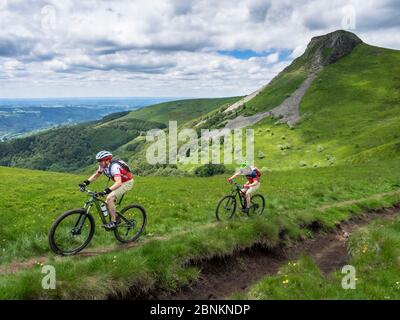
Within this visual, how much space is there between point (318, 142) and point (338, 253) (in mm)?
126252

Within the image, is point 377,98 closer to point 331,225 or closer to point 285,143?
point 285,143

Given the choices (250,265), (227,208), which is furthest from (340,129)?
(250,265)

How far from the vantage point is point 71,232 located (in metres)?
13.5

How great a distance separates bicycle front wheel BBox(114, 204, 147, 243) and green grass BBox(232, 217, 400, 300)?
5.62m

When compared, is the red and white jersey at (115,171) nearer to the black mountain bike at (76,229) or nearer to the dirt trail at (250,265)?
the black mountain bike at (76,229)

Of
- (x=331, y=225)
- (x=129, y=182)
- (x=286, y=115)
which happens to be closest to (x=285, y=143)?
(x=286, y=115)

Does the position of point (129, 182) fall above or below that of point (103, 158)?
below

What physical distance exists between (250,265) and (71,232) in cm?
718

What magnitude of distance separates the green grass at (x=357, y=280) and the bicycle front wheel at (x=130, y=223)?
18.4 feet

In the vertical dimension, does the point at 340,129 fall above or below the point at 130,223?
above

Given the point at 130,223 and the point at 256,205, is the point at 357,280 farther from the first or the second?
the point at 256,205

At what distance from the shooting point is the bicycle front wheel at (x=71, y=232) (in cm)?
1295

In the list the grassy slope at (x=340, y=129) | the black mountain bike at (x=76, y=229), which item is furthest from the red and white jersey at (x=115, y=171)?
the grassy slope at (x=340, y=129)
